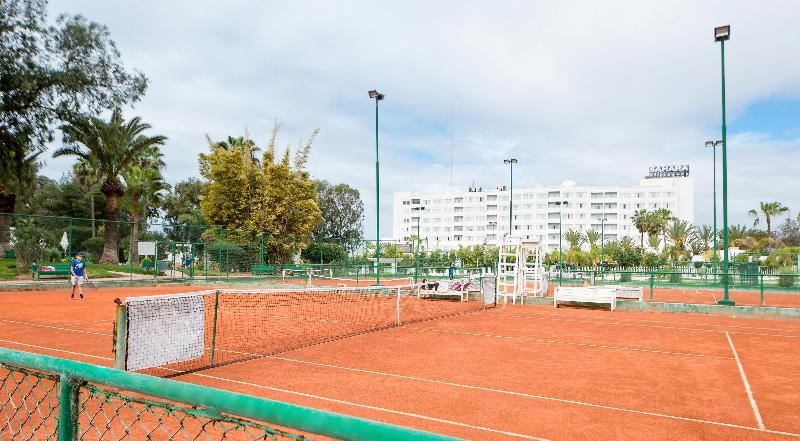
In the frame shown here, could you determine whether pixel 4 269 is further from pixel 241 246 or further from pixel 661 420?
pixel 661 420

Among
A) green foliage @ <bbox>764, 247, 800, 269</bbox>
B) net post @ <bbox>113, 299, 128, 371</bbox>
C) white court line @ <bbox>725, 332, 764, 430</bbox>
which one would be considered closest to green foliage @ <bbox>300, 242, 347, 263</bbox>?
white court line @ <bbox>725, 332, 764, 430</bbox>

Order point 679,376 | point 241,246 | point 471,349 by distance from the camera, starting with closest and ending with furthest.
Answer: point 679,376 → point 471,349 → point 241,246

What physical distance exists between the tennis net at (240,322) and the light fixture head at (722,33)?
478 inches

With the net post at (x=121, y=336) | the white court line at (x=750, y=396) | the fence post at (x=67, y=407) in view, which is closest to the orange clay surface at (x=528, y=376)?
the white court line at (x=750, y=396)

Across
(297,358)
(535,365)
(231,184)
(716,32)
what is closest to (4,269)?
(231,184)

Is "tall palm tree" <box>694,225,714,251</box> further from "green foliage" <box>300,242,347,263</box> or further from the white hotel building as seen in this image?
"green foliage" <box>300,242,347,263</box>

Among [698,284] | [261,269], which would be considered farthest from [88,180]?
[698,284]

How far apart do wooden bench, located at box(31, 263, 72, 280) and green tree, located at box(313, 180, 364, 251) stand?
203 ft

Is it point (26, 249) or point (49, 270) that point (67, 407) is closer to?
point (49, 270)

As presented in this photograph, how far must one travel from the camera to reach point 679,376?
30.0 feet

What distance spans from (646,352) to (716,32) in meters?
13.9

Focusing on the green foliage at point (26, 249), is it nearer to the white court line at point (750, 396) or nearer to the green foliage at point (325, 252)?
the green foliage at point (325, 252)

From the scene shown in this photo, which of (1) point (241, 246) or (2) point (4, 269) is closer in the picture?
(2) point (4, 269)

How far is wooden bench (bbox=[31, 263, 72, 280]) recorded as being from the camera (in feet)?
85.1
